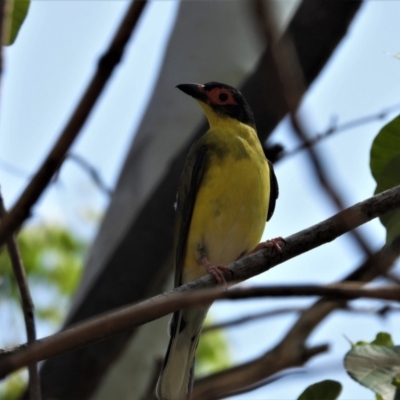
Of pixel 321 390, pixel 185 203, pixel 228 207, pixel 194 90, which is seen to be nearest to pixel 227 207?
pixel 228 207

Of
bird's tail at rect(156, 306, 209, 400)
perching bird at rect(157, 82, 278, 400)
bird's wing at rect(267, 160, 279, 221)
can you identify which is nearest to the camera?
bird's tail at rect(156, 306, 209, 400)

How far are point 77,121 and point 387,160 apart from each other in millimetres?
2612

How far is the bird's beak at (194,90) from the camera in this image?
232 inches

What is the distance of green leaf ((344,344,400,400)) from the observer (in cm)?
318

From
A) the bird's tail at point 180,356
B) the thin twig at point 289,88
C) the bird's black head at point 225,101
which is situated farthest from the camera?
the bird's black head at point 225,101

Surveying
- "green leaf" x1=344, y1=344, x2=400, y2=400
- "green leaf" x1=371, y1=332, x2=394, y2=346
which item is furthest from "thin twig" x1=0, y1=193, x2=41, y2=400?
"green leaf" x1=371, y1=332, x2=394, y2=346

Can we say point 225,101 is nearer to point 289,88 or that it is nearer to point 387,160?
point 387,160

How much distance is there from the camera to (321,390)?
3350 mm

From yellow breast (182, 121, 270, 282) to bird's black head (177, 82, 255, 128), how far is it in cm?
70

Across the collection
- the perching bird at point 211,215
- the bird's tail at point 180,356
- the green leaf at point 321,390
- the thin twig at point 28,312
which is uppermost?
the perching bird at point 211,215

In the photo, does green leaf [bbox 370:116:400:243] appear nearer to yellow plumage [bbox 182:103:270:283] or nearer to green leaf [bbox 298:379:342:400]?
green leaf [bbox 298:379:342:400]

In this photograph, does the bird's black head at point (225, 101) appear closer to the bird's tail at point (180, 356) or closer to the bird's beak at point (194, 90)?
the bird's beak at point (194, 90)

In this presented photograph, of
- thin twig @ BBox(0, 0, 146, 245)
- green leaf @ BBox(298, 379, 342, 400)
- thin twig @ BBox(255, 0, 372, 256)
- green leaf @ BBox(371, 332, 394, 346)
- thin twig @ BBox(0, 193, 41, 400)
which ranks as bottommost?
thin twig @ BBox(255, 0, 372, 256)

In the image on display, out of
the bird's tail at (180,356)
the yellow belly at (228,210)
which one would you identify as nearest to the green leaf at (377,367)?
the bird's tail at (180,356)
